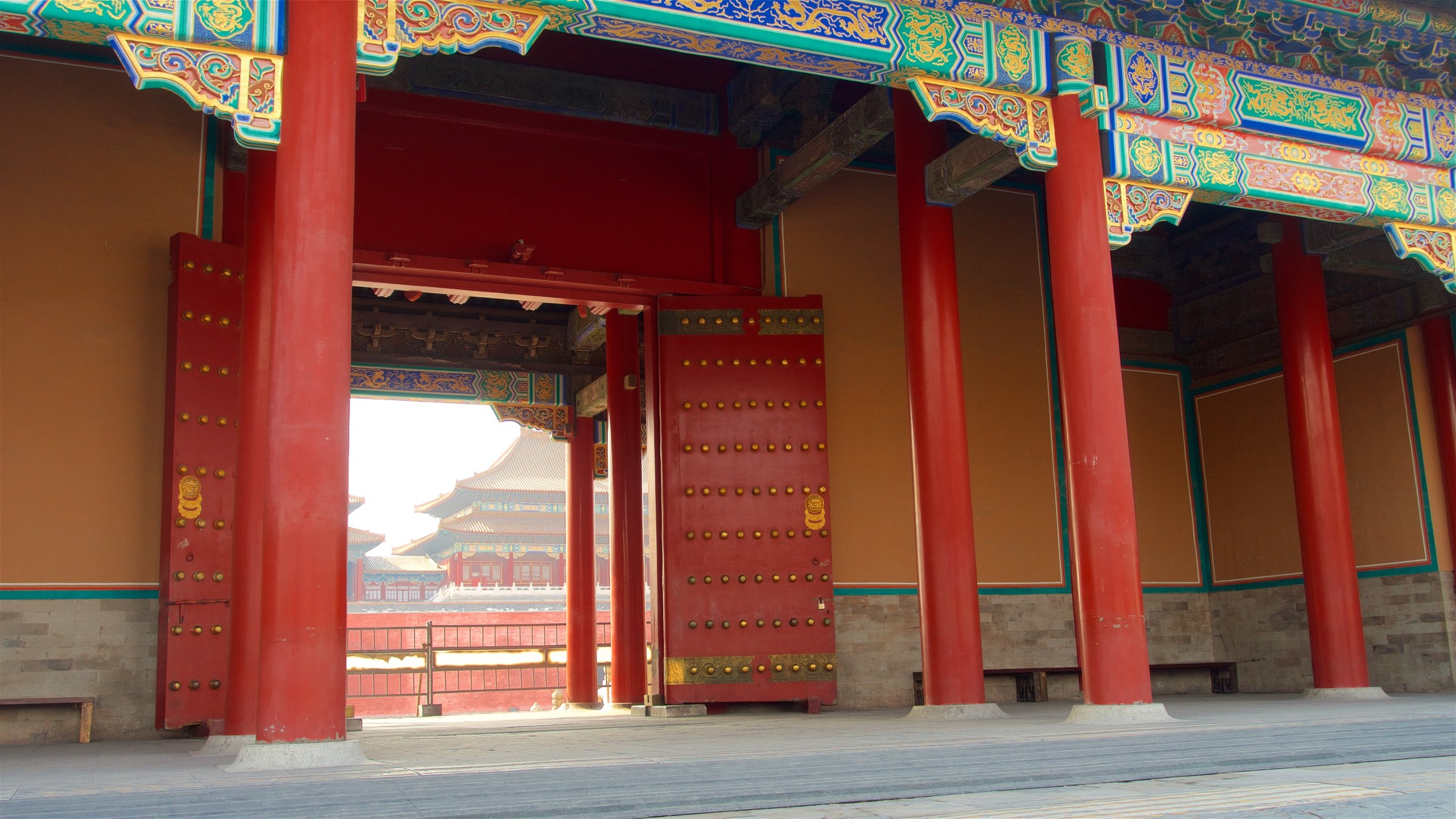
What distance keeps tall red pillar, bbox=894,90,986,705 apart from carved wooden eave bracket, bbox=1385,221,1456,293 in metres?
3.24

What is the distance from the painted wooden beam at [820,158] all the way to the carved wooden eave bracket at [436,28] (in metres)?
3.29

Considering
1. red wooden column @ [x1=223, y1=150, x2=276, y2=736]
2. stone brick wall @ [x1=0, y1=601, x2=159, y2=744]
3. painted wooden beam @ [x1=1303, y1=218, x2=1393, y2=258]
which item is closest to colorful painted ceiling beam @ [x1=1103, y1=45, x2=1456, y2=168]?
painted wooden beam @ [x1=1303, y1=218, x2=1393, y2=258]

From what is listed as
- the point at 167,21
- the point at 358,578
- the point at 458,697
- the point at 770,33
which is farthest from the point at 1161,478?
the point at 358,578

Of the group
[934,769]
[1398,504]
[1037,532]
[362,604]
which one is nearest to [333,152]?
[934,769]

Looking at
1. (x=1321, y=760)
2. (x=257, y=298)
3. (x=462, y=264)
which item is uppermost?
(x=462, y=264)

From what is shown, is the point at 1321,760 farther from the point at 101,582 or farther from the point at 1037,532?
the point at 101,582

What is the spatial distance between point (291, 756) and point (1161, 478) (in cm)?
969

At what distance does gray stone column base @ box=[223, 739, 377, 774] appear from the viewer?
14.9 ft

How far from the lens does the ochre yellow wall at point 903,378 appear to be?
404 inches

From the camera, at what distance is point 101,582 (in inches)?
305

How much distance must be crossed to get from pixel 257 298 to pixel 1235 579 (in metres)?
9.51

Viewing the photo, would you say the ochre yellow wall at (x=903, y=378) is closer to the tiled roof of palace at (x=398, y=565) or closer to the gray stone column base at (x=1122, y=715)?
the gray stone column base at (x=1122, y=715)

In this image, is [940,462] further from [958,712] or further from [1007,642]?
[1007,642]

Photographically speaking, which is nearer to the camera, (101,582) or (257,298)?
(257,298)
